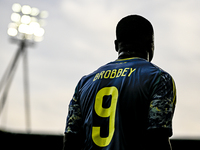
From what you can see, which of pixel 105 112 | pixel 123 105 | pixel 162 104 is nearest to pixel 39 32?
pixel 105 112

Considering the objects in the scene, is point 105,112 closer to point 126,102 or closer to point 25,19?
point 126,102

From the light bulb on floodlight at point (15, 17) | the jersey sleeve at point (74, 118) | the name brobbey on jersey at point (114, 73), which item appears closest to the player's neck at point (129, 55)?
the name brobbey on jersey at point (114, 73)

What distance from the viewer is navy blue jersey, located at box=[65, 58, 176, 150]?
191cm

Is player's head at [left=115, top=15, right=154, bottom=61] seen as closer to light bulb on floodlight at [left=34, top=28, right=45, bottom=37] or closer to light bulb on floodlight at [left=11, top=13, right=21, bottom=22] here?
light bulb on floodlight at [left=11, top=13, right=21, bottom=22]

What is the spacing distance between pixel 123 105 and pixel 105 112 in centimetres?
17

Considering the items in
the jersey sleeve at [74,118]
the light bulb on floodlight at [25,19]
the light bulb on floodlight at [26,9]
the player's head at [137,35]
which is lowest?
the jersey sleeve at [74,118]

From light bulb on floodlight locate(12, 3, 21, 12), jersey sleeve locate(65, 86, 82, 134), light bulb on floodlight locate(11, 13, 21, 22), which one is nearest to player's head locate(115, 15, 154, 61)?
jersey sleeve locate(65, 86, 82, 134)

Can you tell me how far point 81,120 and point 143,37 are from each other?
0.85 meters

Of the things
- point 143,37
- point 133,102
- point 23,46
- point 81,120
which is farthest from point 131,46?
point 23,46

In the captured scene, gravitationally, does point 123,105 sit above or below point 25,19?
below

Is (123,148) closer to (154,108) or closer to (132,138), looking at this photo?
(132,138)

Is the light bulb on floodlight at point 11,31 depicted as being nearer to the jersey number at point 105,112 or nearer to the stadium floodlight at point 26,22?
the stadium floodlight at point 26,22

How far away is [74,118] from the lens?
231cm

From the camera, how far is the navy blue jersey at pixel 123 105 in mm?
1909
